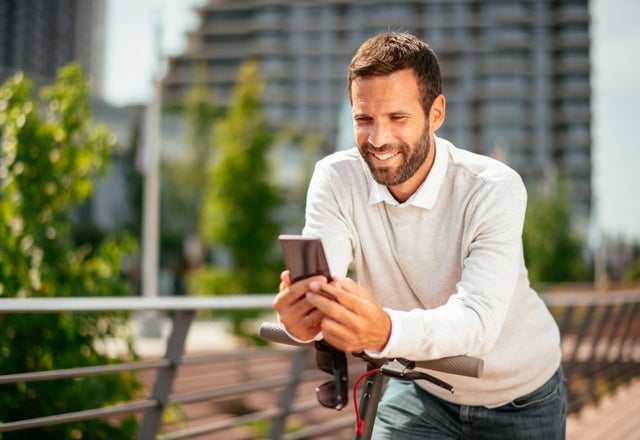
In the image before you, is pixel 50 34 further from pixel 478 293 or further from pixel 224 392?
pixel 478 293

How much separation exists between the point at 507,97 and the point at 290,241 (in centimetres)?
6778

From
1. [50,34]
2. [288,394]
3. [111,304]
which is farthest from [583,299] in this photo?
[50,34]

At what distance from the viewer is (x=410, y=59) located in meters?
1.71

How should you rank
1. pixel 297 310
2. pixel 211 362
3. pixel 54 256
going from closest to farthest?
1. pixel 297 310
2. pixel 54 256
3. pixel 211 362

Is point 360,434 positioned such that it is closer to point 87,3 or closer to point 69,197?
point 69,197

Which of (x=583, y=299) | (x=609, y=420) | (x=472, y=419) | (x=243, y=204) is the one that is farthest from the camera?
(x=243, y=204)

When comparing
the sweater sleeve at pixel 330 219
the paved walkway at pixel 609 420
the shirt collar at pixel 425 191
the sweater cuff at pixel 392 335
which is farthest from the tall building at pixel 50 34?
the sweater cuff at pixel 392 335

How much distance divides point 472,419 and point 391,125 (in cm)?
91

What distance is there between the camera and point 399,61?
66.7 inches

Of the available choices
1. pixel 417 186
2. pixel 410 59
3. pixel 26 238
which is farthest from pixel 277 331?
pixel 26 238

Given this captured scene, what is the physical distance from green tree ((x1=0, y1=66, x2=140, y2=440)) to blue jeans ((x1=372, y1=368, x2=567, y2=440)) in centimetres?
206

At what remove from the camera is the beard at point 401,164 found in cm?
175

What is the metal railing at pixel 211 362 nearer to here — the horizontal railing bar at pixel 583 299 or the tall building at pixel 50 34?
the horizontal railing bar at pixel 583 299

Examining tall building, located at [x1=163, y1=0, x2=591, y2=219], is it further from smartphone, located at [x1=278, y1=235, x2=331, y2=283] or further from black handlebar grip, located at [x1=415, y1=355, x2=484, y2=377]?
smartphone, located at [x1=278, y1=235, x2=331, y2=283]
